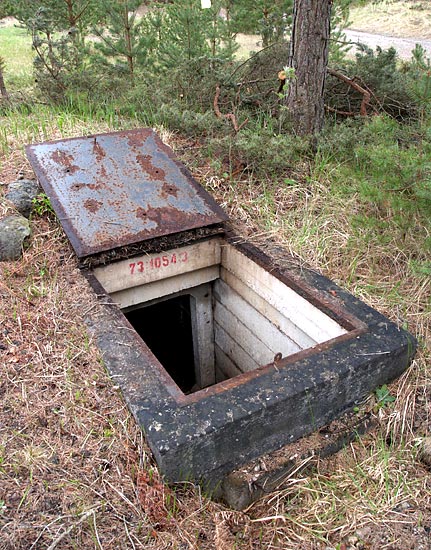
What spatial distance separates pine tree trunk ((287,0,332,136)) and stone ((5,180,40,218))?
2.16m

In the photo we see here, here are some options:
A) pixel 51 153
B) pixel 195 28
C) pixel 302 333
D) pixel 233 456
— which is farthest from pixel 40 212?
pixel 195 28

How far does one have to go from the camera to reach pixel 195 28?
6.03m

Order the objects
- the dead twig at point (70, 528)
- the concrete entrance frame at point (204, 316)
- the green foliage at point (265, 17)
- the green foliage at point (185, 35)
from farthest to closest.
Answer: the green foliage at point (265, 17), the green foliage at point (185, 35), the concrete entrance frame at point (204, 316), the dead twig at point (70, 528)

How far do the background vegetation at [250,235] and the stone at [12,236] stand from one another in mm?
88

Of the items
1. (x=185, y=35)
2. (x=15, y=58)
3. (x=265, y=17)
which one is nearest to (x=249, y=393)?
(x=185, y=35)

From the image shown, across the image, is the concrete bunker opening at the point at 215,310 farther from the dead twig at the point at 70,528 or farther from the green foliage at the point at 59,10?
the green foliage at the point at 59,10

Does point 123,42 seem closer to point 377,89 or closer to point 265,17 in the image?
point 265,17

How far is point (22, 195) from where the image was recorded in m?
3.17

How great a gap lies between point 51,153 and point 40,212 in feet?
1.58

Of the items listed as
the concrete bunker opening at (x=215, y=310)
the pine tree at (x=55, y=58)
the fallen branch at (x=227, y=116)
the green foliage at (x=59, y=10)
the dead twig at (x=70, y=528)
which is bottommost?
the concrete bunker opening at (x=215, y=310)

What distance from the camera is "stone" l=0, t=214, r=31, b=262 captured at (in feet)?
9.39

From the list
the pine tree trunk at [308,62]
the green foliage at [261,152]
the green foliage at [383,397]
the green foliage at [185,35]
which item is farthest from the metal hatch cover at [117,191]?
the green foliage at [185,35]

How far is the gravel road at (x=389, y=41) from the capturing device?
44.9 ft

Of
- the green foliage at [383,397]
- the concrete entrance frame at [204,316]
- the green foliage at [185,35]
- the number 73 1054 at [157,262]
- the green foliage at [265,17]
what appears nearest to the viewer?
the concrete entrance frame at [204,316]
